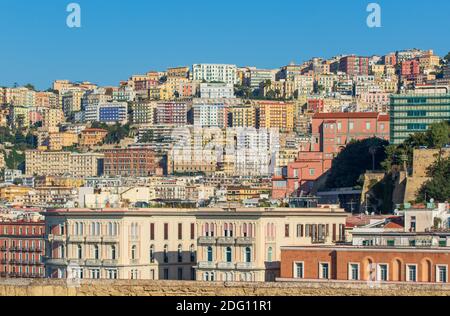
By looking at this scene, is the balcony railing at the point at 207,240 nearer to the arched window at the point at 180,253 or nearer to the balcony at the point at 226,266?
the balcony at the point at 226,266

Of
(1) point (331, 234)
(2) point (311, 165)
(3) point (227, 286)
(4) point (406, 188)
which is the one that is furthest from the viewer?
(2) point (311, 165)

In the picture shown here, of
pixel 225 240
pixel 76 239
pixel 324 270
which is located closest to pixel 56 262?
pixel 76 239

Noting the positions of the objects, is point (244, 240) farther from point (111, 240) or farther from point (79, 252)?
point (79, 252)

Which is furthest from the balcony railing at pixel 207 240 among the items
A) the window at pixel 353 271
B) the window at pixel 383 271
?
the window at pixel 383 271

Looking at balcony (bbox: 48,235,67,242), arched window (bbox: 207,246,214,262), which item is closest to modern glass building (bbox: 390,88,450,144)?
balcony (bbox: 48,235,67,242)

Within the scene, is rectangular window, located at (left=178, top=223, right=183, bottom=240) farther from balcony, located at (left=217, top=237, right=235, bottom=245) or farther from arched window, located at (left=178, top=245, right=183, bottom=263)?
balcony, located at (left=217, top=237, right=235, bottom=245)

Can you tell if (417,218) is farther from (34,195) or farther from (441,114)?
(34,195)
